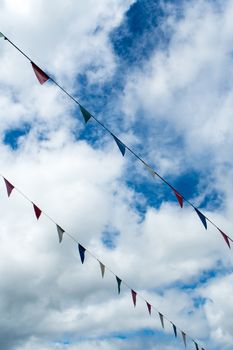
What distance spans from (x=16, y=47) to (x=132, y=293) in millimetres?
14440

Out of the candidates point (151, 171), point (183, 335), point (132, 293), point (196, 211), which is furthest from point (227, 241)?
point (183, 335)

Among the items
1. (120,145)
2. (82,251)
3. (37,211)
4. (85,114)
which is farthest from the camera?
(82,251)

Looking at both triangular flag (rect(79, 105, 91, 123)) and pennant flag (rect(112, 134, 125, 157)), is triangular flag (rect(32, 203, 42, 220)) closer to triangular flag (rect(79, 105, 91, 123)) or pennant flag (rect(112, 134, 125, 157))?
pennant flag (rect(112, 134, 125, 157))

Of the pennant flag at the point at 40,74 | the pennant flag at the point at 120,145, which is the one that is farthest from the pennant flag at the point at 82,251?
the pennant flag at the point at 40,74

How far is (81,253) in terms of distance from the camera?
17344 mm

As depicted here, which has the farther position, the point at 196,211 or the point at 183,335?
the point at 183,335

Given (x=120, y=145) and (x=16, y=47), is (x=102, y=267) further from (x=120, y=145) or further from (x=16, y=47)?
(x=16, y=47)

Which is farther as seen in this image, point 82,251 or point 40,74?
point 82,251

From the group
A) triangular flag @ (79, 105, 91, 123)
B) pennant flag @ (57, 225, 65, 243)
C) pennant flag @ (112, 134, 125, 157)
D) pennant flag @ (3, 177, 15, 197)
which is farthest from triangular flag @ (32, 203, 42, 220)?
triangular flag @ (79, 105, 91, 123)

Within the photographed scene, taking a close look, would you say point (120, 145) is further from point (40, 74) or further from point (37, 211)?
point (37, 211)

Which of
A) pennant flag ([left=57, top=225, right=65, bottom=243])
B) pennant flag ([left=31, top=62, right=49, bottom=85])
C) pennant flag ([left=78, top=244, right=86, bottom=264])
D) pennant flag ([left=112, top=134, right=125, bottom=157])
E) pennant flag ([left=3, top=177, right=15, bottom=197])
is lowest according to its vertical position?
pennant flag ([left=78, top=244, right=86, bottom=264])

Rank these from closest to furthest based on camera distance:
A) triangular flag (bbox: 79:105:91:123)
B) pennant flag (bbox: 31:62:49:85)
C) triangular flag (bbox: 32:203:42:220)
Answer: pennant flag (bbox: 31:62:49:85) < triangular flag (bbox: 79:105:91:123) < triangular flag (bbox: 32:203:42:220)

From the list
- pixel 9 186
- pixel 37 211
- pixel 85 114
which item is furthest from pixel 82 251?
pixel 85 114

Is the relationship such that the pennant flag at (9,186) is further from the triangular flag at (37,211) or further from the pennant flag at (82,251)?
the pennant flag at (82,251)
